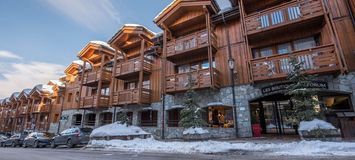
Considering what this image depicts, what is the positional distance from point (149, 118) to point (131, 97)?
2545 mm

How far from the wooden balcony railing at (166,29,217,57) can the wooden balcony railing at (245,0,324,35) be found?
2.87m

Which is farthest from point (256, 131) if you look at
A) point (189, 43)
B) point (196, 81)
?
point (189, 43)

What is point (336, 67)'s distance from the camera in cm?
982

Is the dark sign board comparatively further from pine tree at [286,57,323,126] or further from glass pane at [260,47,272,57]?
glass pane at [260,47,272,57]

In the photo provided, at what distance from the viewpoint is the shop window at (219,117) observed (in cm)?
1387

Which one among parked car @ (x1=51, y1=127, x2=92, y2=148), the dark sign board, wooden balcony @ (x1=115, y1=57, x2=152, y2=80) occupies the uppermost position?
wooden balcony @ (x1=115, y1=57, x2=152, y2=80)

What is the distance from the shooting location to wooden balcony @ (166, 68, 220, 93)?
13367 mm

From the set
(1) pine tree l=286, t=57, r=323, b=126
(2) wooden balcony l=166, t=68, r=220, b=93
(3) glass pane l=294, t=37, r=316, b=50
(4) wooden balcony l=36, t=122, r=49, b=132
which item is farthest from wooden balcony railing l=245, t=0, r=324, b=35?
(4) wooden balcony l=36, t=122, r=49, b=132

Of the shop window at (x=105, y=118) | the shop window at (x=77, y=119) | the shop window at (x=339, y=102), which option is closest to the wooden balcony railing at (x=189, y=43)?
the shop window at (x=339, y=102)

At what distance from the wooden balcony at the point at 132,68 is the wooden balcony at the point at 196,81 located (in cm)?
368

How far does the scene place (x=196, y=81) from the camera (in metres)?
13.8

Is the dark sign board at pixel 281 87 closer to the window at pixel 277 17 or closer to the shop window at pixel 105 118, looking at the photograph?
the window at pixel 277 17

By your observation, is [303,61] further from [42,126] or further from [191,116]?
[42,126]

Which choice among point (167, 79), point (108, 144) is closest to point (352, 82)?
point (167, 79)
